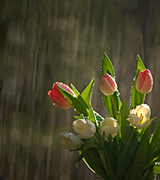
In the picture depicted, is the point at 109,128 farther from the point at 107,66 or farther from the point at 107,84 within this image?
the point at 107,66

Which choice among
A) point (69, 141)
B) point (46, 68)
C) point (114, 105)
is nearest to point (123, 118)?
point (114, 105)

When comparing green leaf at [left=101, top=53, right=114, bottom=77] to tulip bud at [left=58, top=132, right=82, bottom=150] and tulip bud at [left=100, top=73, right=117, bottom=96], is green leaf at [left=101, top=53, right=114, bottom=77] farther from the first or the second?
tulip bud at [left=58, top=132, right=82, bottom=150]

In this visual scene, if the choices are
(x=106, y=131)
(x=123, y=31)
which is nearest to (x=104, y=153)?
(x=106, y=131)

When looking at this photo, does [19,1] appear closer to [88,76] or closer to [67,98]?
[88,76]

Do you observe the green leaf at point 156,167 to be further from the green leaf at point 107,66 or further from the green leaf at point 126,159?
the green leaf at point 107,66

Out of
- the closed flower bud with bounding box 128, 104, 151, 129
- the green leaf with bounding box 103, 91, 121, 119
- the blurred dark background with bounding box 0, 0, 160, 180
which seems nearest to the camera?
the closed flower bud with bounding box 128, 104, 151, 129

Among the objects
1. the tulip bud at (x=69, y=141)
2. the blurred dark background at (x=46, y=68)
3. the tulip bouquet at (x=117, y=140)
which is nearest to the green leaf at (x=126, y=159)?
the tulip bouquet at (x=117, y=140)

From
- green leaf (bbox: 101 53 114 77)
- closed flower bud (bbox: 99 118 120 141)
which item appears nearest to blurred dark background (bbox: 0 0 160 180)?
green leaf (bbox: 101 53 114 77)
